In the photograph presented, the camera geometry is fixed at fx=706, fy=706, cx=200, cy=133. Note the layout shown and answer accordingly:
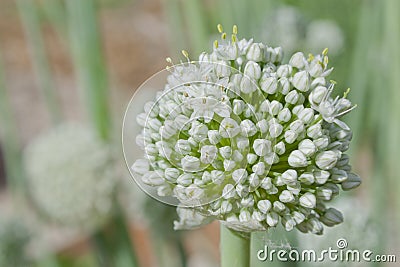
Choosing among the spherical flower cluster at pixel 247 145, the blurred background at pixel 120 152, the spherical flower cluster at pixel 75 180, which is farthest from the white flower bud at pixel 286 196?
the spherical flower cluster at pixel 75 180

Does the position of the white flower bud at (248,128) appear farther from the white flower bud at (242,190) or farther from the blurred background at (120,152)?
the blurred background at (120,152)

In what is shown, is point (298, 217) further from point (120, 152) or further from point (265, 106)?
point (120, 152)

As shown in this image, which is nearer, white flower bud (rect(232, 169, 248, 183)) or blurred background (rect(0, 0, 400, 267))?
white flower bud (rect(232, 169, 248, 183))

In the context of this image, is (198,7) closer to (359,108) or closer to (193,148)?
(359,108)

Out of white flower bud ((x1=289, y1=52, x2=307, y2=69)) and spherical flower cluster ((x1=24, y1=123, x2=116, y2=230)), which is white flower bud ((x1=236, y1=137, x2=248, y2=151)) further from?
spherical flower cluster ((x1=24, y1=123, x2=116, y2=230))

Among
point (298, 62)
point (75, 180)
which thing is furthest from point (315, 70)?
point (75, 180)

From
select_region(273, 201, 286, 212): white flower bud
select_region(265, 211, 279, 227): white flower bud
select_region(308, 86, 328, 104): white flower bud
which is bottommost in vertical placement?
select_region(265, 211, 279, 227): white flower bud

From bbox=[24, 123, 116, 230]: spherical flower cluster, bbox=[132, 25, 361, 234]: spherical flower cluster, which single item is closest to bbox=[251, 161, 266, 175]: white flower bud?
bbox=[132, 25, 361, 234]: spherical flower cluster
